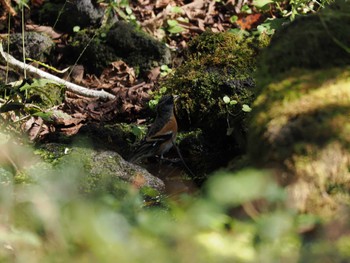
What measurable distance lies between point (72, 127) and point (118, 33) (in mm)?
1926

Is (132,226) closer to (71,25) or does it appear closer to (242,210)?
(242,210)

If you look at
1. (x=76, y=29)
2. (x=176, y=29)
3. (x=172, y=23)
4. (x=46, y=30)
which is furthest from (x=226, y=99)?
(x=46, y=30)

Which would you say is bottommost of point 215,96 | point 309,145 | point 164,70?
point 164,70

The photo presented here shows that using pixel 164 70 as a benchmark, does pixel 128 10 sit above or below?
above

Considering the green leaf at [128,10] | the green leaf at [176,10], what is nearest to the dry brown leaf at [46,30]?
the green leaf at [128,10]

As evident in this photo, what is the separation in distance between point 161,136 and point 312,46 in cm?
334

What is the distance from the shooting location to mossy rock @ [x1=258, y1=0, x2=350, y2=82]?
3.91 meters

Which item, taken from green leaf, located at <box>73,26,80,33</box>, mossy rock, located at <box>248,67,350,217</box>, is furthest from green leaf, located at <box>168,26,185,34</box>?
mossy rock, located at <box>248,67,350,217</box>

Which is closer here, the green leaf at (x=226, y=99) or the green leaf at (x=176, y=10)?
the green leaf at (x=226, y=99)

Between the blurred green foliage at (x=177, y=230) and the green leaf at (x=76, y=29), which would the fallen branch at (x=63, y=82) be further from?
the blurred green foliage at (x=177, y=230)

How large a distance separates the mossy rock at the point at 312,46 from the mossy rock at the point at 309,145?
1.25 ft

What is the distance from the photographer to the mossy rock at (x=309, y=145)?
3.24 metres

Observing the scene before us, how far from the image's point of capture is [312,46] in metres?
3.96

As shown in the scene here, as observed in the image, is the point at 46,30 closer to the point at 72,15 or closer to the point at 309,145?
the point at 72,15
